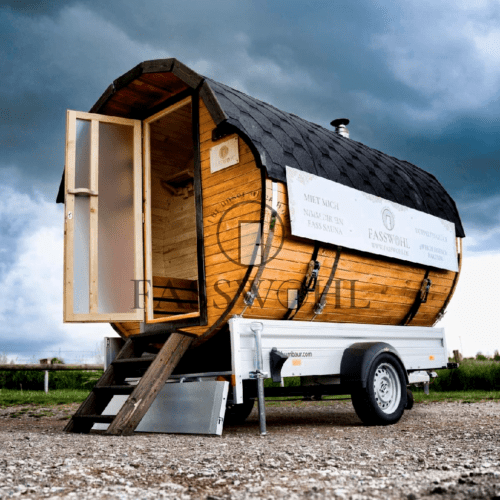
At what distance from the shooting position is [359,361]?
18.3ft

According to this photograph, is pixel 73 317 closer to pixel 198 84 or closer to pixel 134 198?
pixel 134 198

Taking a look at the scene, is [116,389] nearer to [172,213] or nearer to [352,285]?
[352,285]

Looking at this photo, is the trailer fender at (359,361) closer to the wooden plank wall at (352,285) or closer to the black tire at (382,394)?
the black tire at (382,394)

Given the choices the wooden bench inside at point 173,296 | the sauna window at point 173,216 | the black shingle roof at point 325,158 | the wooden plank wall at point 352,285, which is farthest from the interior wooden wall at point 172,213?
the wooden plank wall at point 352,285

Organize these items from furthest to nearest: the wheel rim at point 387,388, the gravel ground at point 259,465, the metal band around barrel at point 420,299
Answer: the metal band around barrel at point 420,299, the wheel rim at point 387,388, the gravel ground at point 259,465

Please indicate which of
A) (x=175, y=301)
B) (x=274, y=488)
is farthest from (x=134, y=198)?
(x=274, y=488)

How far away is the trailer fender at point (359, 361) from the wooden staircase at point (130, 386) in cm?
151

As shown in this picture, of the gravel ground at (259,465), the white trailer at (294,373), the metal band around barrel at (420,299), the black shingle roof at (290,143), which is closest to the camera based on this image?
the gravel ground at (259,465)

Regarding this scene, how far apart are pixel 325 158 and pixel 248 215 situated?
138 cm

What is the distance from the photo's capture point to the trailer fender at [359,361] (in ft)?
18.0

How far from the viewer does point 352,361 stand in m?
Answer: 5.62

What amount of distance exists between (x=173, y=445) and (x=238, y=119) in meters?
2.83

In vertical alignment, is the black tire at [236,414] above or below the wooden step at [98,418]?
below

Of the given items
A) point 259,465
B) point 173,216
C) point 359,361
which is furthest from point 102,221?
point 259,465
